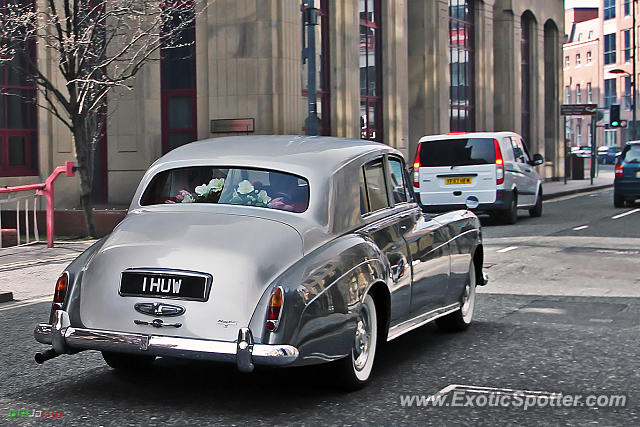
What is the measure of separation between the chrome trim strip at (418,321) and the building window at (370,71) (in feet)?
81.7

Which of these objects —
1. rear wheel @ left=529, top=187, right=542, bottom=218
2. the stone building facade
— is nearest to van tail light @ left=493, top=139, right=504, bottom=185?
rear wheel @ left=529, top=187, right=542, bottom=218

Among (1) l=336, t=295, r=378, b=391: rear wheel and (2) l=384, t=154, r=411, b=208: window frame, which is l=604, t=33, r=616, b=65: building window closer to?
(2) l=384, t=154, r=411, b=208: window frame

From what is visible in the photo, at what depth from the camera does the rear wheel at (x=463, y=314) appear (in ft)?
27.1

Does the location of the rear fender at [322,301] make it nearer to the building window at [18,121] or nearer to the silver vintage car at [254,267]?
the silver vintage car at [254,267]

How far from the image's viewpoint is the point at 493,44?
43562mm

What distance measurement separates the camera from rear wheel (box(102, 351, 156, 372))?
6559 mm

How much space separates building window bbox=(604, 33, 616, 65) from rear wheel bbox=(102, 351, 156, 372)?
10674 centimetres

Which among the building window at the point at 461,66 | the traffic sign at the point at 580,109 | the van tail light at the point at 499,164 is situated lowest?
the van tail light at the point at 499,164

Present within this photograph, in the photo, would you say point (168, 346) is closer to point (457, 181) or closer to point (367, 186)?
point (367, 186)

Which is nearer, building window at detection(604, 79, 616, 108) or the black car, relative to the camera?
the black car

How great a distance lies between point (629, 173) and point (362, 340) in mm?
21223

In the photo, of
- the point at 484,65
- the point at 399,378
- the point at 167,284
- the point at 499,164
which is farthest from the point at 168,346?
the point at 484,65

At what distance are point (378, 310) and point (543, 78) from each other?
4368 cm

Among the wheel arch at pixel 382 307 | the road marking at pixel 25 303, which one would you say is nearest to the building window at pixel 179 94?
the road marking at pixel 25 303
